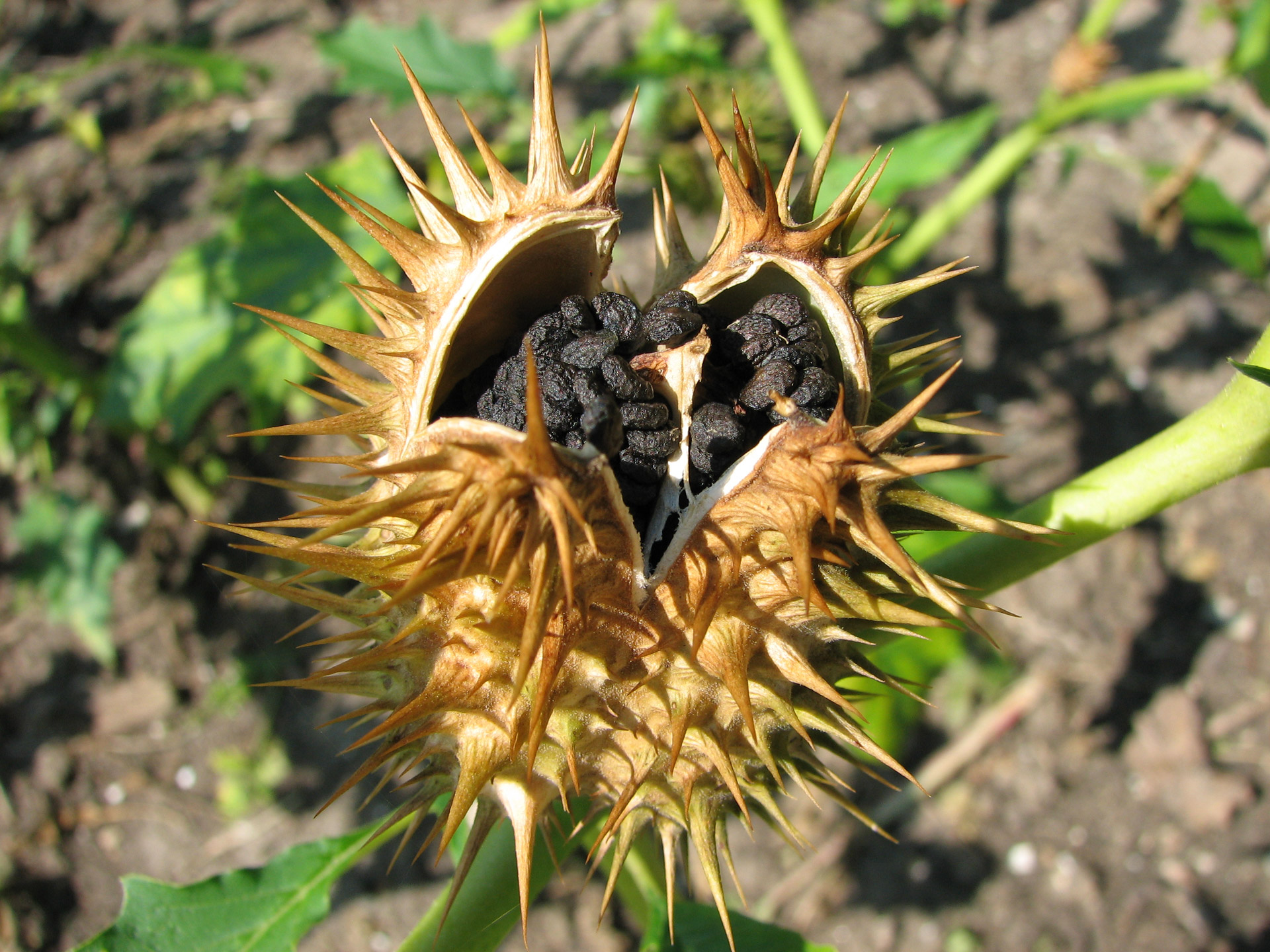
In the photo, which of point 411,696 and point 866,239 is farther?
point 866,239

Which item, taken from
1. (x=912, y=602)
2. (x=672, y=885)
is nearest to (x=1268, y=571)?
(x=912, y=602)

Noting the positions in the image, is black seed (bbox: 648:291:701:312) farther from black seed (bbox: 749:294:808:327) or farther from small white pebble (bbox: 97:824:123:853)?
small white pebble (bbox: 97:824:123:853)

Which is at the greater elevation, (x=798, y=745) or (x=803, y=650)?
(x=803, y=650)

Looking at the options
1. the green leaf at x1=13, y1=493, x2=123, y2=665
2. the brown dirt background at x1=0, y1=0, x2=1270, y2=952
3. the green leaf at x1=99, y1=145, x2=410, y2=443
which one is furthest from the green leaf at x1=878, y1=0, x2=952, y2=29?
the green leaf at x1=13, y1=493, x2=123, y2=665

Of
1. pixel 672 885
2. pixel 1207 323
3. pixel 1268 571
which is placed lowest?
pixel 1268 571

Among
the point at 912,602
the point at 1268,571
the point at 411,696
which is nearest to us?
the point at 411,696

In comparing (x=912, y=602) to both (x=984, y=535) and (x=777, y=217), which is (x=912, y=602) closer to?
(x=984, y=535)

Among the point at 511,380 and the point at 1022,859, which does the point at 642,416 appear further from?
the point at 1022,859
